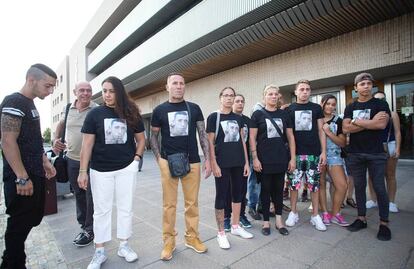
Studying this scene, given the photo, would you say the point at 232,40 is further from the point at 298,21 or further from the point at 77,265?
the point at 77,265

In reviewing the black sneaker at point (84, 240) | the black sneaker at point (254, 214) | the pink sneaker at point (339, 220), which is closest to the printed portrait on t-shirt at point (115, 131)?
the black sneaker at point (84, 240)

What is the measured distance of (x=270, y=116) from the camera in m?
3.51

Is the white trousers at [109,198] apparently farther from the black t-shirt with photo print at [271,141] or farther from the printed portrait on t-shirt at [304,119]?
the printed portrait on t-shirt at [304,119]

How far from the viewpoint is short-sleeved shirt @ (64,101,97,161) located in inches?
133

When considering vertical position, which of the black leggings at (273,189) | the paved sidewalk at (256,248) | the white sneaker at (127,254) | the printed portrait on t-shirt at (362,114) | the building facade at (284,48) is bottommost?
the paved sidewalk at (256,248)

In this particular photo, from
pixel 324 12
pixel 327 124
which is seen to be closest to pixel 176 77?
pixel 327 124

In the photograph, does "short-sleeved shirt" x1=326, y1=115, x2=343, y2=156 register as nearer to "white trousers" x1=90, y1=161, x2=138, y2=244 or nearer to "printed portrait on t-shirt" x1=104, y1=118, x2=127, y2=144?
"white trousers" x1=90, y1=161, x2=138, y2=244

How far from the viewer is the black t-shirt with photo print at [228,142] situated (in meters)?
3.22

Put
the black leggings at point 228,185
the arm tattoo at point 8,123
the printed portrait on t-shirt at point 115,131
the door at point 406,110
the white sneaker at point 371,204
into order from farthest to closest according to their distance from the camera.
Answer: the door at point 406,110
the white sneaker at point 371,204
the black leggings at point 228,185
the printed portrait on t-shirt at point 115,131
the arm tattoo at point 8,123

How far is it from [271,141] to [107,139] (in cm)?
205

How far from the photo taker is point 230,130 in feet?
10.8

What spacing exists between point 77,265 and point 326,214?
10.9 ft

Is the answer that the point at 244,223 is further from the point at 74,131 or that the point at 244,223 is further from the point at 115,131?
the point at 74,131

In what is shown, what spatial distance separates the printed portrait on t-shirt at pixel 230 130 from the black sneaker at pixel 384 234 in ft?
6.90
